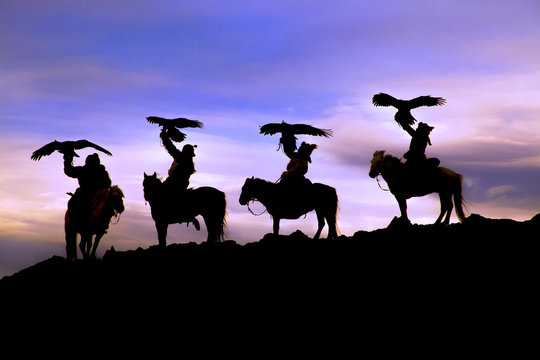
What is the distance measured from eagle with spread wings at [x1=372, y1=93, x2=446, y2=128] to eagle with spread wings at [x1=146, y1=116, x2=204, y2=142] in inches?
218

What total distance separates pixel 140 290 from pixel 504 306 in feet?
27.2

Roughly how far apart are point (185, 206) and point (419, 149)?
23.4ft

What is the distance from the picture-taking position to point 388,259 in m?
15.7

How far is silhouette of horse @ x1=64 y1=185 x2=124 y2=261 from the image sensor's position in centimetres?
2023

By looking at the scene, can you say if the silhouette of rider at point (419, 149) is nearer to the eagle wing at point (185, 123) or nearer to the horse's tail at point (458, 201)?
the horse's tail at point (458, 201)

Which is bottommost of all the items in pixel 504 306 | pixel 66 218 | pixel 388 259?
pixel 504 306

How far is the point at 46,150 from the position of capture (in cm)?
2105

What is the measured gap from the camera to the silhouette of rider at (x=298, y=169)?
21.5 m

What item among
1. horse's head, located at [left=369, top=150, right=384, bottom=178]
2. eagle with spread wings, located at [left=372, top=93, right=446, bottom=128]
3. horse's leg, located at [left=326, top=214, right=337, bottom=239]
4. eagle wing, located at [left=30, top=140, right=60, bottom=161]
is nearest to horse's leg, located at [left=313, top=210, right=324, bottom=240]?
horse's leg, located at [left=326, top=214, right=337, bottom=239]

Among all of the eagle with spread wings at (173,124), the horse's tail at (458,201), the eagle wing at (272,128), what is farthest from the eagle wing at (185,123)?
the horse's tail at (458,201)

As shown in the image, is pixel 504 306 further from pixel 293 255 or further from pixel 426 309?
pixel 293 255

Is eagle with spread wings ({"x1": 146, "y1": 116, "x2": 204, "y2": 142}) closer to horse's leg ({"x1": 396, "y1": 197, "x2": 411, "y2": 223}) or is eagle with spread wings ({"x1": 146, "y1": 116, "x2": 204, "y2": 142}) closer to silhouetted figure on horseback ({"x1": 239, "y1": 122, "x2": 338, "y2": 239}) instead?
silhouetted figure on horseback ({"x1": 239, "y1": 122, "x2": 338, "y2": 239})

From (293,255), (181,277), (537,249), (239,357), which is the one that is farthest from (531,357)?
(181,277)

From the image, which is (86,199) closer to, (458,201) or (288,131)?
(288,131)
